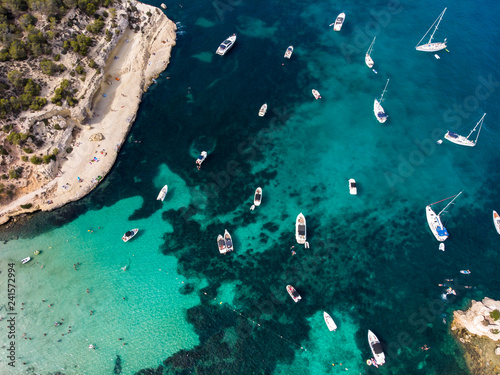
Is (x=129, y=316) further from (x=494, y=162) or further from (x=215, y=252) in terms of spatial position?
(x=494, y=162)

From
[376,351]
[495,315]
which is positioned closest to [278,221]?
[376,351]

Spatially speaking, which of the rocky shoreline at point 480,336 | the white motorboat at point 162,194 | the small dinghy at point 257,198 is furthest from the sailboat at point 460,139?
the white motorboat at point 162,194

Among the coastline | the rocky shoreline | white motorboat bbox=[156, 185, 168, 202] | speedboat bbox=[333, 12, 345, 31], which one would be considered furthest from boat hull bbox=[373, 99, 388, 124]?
the coastline

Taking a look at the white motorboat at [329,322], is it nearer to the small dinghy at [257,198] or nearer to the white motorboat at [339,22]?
the small dinghy at [257,198]

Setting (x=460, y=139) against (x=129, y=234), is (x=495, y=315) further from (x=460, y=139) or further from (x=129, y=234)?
(x=129, y=234)

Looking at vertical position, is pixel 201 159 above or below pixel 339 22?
below
